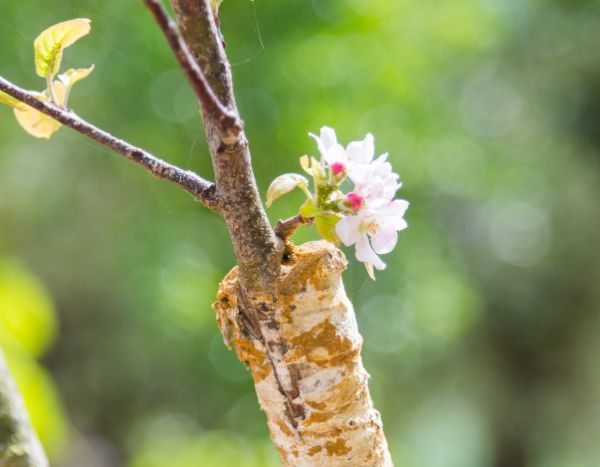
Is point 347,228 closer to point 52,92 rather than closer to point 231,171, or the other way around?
point 231,171

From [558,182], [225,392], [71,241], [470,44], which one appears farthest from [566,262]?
[71,241]

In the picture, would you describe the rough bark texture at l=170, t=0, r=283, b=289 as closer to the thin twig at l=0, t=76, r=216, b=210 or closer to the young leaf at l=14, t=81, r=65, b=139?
the thin twig at l=0, t=76, r=216, b=210

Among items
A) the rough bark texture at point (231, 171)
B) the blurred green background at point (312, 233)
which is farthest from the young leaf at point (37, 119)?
the blurred green background at point (312, 233)

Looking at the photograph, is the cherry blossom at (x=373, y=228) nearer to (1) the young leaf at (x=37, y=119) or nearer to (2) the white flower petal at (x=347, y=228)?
Answer: (2) the white flower petal at (x=347, y=228)

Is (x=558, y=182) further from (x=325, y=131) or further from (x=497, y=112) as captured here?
(x=325, y=131)

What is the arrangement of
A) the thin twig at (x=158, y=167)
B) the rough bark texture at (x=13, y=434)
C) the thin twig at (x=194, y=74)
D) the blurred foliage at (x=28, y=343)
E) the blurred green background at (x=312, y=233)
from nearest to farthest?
1. the thin twig at (x=194, y=74)
2. the thin twig at (x=158, y=167)
3. the rough bark texture at (x=13, y=434)
4. the blurred foliage at (x=28, y=343)
5. the blurred green background at (x=312, y=233)

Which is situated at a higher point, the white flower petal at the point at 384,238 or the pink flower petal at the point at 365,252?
the white flower petal at the point at 384,238
